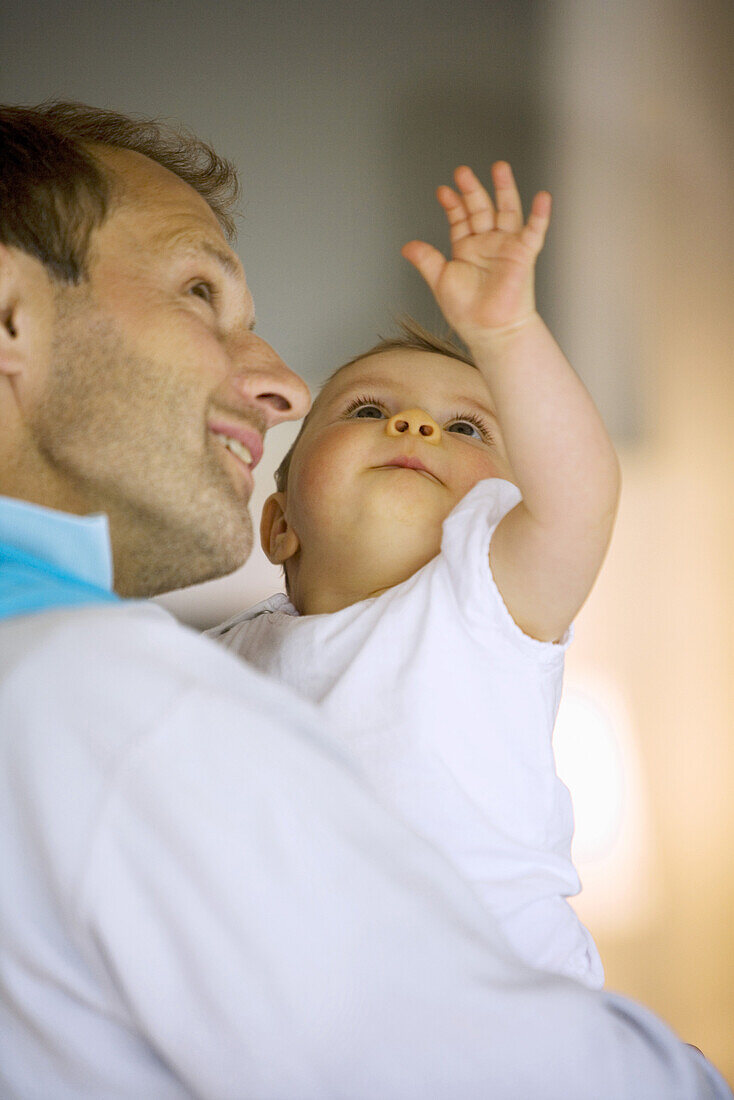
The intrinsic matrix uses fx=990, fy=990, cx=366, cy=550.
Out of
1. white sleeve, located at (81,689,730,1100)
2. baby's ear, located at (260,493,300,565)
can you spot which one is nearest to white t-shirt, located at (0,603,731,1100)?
white sleeve, located at (81,689,730,1100)

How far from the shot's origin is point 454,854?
697 mm

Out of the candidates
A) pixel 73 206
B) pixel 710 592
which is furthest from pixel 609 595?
pixel 73 206

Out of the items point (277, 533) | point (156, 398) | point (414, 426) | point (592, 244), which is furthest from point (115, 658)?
point (592, 244)

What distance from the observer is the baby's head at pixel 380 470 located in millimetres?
886

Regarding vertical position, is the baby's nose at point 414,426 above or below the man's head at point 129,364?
below

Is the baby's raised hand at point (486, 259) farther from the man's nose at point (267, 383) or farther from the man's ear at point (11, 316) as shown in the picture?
the man's ear at point (11, 316)

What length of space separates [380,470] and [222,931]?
1.88ft

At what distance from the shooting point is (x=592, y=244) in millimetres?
1496

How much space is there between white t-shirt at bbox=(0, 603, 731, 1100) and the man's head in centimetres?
24

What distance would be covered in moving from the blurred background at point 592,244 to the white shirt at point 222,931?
37.2 inches

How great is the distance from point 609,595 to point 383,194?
0.67m

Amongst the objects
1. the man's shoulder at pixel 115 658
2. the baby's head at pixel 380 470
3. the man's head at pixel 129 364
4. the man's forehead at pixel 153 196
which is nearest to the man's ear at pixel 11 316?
the man's head at pixel 129 364

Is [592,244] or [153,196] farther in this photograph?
[592,244]

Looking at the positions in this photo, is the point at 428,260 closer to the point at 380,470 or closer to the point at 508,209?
the point at 508,209
